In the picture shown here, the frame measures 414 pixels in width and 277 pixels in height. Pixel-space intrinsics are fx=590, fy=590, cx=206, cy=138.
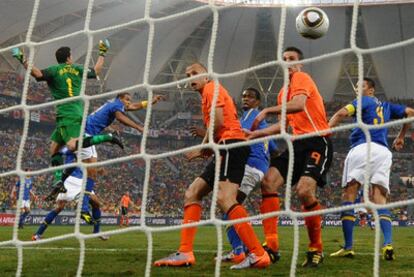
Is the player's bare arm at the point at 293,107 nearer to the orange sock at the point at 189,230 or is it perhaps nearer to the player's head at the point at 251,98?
the orange sock at the point at 189,230

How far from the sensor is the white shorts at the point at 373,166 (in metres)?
5.91

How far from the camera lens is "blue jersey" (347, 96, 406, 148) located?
5949 millimetres

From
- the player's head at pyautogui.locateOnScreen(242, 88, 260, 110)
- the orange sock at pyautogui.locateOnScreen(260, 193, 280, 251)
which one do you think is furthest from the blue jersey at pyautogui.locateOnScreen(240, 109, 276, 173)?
the orange sock at pyautogui.locateOnScreen(260, 193, 280, 251)

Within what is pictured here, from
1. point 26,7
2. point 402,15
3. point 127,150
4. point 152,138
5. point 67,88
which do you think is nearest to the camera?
point 67,88

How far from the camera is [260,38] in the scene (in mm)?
29812

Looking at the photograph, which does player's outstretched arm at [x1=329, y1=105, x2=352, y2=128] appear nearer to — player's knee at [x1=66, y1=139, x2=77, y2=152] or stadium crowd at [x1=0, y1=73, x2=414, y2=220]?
player's knee at [x1=66, y1=139, x2=77, y2=152]

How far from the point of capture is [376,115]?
19.5 feet

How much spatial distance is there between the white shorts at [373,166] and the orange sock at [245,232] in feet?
6.03

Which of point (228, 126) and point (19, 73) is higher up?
point (19, 73)

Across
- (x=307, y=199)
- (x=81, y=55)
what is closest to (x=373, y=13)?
(x=81, y=55)

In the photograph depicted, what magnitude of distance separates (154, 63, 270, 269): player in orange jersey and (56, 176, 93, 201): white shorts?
256 centimetres

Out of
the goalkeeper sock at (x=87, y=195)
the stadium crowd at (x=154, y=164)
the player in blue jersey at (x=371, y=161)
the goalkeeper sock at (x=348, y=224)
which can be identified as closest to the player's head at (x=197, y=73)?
the player in blue jersey at (x=371, y=161)

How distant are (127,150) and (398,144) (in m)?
26.2

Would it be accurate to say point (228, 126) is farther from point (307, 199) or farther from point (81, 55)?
point (81, 55)
